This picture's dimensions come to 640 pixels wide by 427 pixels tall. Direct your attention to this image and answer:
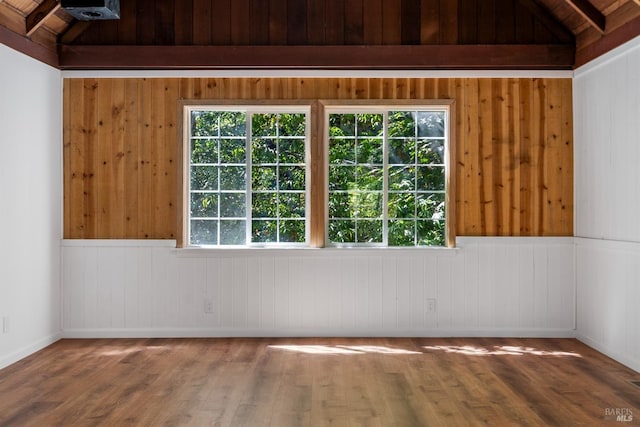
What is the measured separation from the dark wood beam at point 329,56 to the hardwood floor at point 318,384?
2861 mm

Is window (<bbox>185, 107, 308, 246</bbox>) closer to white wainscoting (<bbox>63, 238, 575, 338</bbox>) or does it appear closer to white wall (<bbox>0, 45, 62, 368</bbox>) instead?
white wainscoting (<bbox>63, 238, 575, 338</bbox>)

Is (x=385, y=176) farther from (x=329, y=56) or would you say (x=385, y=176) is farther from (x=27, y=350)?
(x=27, y=350)

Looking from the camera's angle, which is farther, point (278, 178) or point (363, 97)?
point (278, 178)

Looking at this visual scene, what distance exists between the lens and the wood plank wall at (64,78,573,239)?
6.24 metres

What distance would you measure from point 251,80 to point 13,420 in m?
3.92

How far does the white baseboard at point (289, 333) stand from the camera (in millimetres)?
6180

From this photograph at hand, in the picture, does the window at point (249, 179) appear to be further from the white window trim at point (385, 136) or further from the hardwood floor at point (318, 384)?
the hardwood floor at point (318, 384)

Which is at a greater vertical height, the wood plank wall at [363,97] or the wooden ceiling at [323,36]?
the wooden ceiling at [323,36]

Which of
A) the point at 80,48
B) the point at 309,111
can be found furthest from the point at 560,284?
the point at 80,48

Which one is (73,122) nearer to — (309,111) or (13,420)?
(309,111)

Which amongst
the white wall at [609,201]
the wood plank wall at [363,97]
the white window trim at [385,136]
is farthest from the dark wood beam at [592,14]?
the white window trim at [385,136]

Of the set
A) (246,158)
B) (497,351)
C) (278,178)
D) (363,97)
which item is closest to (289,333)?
(278,178)

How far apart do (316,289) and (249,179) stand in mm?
1383

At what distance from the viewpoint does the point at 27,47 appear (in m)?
5.55
